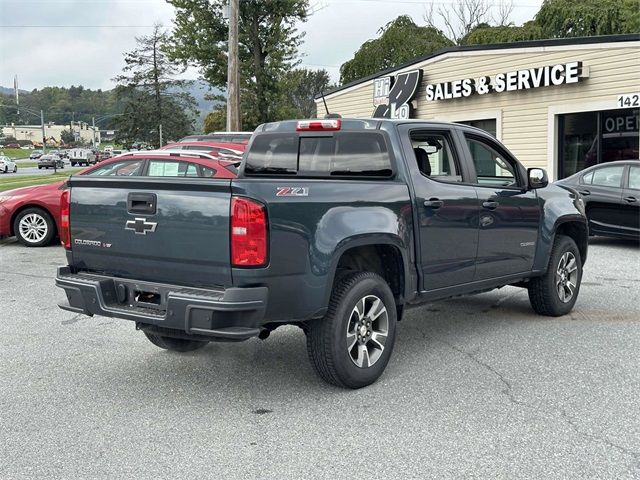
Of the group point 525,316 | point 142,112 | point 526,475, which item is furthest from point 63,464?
point 142,112

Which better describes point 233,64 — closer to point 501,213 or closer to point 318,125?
point 501,213

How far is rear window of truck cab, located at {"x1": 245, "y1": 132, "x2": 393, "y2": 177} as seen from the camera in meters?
5.27

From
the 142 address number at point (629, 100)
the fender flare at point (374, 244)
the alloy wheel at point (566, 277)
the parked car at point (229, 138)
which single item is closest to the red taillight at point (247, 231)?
the fender flare at point (374, 244)

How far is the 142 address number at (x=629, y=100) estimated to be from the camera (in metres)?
15.6

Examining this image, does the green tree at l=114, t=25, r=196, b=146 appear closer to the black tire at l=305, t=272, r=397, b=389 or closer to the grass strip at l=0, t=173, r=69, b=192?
the grass strip at l=0, t=173, r=69, b=192

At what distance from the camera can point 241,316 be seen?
419cm

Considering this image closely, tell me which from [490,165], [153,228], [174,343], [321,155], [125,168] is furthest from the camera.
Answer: [125,168]

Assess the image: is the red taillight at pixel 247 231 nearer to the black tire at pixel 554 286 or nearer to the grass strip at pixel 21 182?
the black tire at pixel 554 286

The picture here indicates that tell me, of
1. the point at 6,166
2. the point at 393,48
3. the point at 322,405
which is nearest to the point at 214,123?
the point at 6,166

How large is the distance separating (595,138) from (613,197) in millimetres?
6254

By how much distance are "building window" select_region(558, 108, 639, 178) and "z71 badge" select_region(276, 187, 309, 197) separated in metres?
14.0

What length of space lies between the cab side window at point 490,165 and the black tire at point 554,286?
2.84 ft

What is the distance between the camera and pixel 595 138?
56.0 ft

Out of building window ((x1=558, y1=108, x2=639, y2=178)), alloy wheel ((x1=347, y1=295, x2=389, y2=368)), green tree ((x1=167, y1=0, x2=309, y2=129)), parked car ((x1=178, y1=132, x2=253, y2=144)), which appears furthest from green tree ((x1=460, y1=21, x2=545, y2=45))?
alloy wheel ((x1=347, y1=295, x2=389, y2=368))
